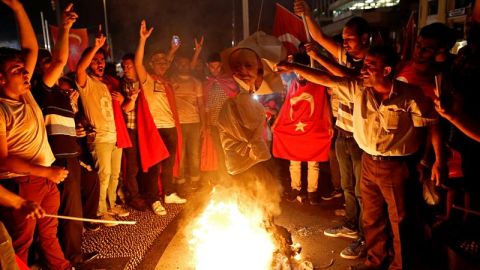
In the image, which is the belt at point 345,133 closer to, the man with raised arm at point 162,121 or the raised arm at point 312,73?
the raised arm at point 312,73

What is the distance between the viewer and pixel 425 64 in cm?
369

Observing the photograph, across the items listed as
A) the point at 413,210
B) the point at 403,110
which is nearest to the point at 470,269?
the point at 413,210

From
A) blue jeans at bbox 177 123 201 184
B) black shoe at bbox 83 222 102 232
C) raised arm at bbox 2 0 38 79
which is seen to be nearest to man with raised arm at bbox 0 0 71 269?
raised arm at bbox 2 0 38 79

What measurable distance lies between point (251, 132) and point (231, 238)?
4.24 ft

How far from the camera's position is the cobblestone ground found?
4430mm

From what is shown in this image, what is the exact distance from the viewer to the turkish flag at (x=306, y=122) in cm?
548

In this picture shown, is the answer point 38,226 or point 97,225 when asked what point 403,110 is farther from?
point 97,225

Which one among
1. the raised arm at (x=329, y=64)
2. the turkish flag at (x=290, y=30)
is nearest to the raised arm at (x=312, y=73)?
the raised arm at (x=329, y=64)

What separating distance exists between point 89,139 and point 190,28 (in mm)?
7522

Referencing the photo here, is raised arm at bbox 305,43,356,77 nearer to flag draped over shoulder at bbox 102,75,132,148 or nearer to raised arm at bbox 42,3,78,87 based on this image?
raised arm at bbox 42,3,78,87

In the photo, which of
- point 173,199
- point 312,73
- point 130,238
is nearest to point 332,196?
point 173,199

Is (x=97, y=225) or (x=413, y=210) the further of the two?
(x=97, y=225)

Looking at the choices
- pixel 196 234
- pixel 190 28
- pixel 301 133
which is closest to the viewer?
pixel 196 234

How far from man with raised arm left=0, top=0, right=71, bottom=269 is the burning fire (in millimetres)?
1674
